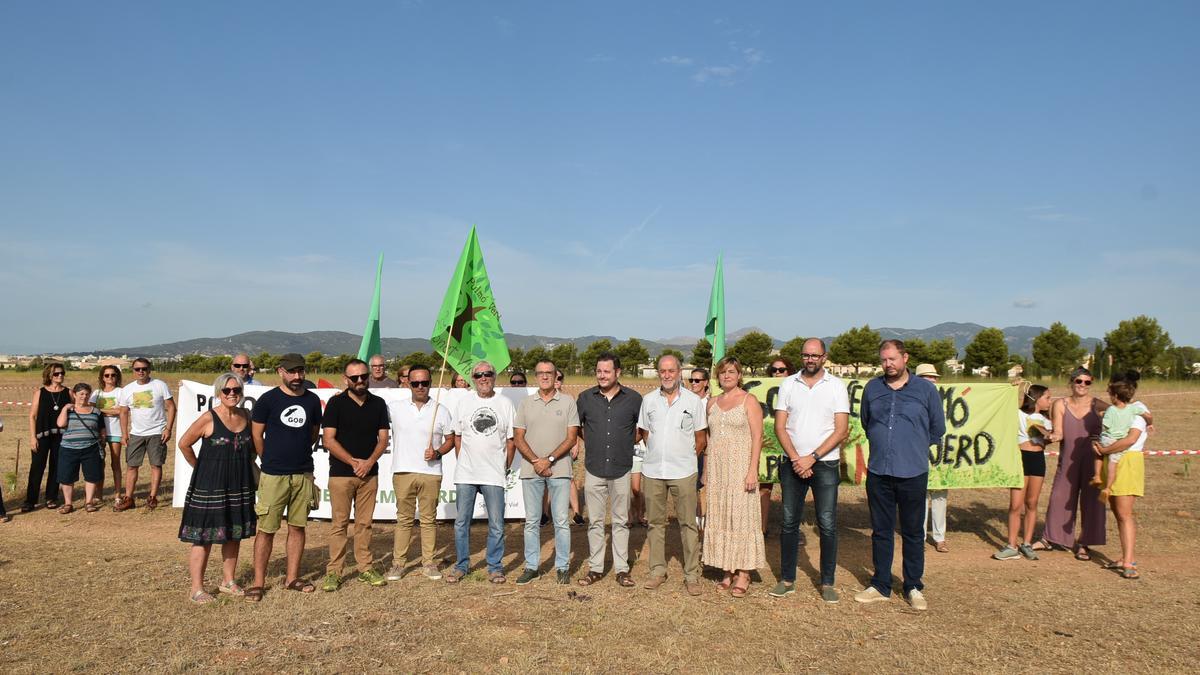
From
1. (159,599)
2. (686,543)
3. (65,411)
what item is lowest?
(159,599)

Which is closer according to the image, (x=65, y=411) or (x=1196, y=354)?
(x=65, y=411)

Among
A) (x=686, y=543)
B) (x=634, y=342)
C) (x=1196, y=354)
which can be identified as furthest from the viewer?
(x=634, y=342)

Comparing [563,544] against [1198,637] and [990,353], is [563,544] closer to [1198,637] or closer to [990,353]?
[1198,637]

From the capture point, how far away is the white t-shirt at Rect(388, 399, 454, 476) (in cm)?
745

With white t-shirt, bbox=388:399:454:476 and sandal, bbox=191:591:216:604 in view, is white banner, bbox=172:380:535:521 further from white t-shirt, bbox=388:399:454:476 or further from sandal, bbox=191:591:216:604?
sandal, bbox=191:591:216:604

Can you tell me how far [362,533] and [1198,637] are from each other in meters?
7.19

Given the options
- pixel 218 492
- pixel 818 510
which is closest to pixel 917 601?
pixel 818 510

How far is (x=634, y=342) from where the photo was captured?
100000 millimetres

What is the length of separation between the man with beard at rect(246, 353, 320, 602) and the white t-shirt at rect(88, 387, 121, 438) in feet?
19.6

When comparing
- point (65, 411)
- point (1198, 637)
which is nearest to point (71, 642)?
point (65, 411)

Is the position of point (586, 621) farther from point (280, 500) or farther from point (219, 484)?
point (219, 484)

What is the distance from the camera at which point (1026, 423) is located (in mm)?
9141

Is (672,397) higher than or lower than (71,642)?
higher

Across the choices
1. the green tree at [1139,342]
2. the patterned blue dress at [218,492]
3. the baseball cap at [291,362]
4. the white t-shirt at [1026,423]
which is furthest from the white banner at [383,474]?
the green tree at [1139,342]
